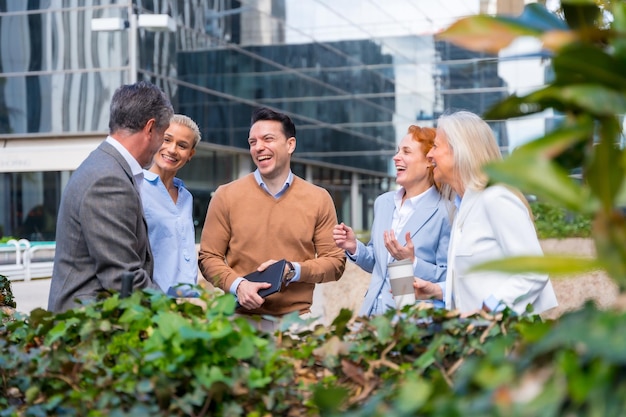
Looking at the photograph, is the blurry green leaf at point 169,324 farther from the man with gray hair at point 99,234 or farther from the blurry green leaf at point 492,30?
the man with gray hair at point 99,234

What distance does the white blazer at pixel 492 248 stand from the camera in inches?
158

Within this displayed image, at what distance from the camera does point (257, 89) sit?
39812 mm

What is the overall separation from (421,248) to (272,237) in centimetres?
80

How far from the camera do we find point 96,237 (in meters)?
3.82

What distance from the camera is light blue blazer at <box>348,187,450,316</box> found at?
5.55 meters

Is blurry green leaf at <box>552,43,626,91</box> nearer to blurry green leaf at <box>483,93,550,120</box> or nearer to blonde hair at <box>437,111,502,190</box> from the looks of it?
blurry green leaf at <box>483,93,550,120</box>

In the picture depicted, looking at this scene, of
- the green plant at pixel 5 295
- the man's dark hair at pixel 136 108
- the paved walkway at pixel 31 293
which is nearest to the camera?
the man's dark hair at pixel 136 108

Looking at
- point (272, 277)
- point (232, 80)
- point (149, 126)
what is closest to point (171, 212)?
point (272, 277)

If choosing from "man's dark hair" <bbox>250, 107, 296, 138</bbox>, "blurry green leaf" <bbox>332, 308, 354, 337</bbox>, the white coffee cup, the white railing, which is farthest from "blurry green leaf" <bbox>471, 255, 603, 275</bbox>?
the white railing

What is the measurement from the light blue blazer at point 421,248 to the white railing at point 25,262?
57.4 ft

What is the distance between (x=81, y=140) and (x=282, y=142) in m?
26.8

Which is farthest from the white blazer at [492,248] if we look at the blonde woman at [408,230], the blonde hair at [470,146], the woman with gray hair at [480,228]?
the blonde woman at [408,230]

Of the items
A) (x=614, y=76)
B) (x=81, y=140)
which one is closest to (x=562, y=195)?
(x=614, y=76)

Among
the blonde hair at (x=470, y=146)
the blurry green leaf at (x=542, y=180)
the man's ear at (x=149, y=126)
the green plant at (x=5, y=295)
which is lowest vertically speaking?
the green plant at (x=5, y=295)
